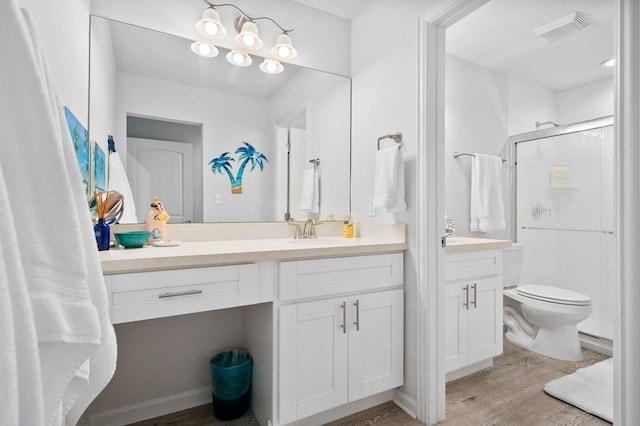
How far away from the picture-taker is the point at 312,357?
60.2 inches

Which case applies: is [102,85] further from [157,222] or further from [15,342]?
[15,342]

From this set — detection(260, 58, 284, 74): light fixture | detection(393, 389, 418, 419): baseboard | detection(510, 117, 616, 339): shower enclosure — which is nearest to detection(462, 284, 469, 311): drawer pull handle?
detection(393, 389, 418, 419): baseboard

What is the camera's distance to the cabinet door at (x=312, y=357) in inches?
58.1

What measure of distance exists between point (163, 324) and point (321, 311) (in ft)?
2.86

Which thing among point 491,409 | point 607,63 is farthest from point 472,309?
point 607,63

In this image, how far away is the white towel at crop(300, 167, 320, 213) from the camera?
89.0 inches

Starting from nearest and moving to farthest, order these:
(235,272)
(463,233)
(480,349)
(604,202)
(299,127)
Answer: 1. (235,272)
2. (480,349)
3. (299,127)
4. (604,202)
5. (463,233)

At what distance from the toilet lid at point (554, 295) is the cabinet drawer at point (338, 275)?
4.63 ft

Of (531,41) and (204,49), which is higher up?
(531,41)

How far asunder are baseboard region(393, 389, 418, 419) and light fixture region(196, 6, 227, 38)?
221cm

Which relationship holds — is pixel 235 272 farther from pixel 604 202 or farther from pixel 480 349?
pixel 604 202

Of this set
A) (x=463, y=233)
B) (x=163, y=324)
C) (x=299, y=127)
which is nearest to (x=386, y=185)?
(x=299, y=127)

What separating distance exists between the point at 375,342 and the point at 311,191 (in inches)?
41.8

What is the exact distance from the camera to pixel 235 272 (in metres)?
1.38
